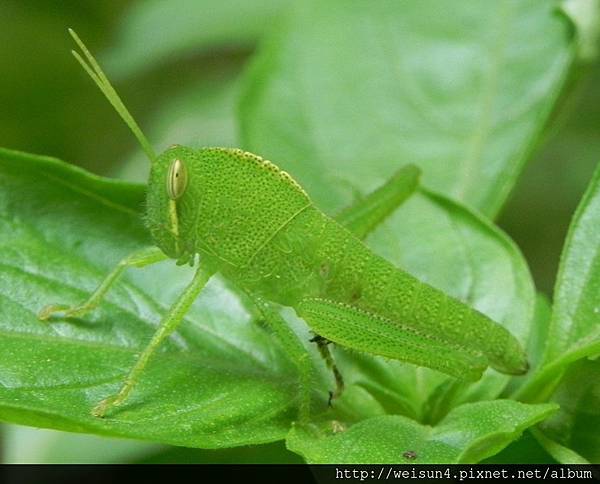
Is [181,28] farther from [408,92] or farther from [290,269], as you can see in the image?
[290,269]

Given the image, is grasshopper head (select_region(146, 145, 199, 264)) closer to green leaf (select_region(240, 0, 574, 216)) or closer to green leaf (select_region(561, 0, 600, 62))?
green leaf (select_region(240, 0, 574, 216))

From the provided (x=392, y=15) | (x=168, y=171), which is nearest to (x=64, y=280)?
(x=168, y=171)

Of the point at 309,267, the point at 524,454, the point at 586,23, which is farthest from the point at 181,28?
the point at 524,454

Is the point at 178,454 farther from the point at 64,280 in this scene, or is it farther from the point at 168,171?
the point at 168,171

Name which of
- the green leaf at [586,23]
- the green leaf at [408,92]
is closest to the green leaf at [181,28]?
the green leaf at [408,92]

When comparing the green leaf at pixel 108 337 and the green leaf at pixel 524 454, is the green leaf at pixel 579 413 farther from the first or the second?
the green leaf at pixel 108 337

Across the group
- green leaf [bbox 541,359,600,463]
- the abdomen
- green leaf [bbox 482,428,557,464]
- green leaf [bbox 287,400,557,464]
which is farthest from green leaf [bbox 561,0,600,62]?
green leaf [bbox 287,400,557,464]
